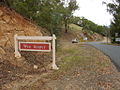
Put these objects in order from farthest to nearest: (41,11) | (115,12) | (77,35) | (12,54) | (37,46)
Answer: (77,35), (115,12), (41,11), (12,54), (37,46)

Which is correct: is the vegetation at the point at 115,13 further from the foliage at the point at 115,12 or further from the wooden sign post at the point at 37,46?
the wooden sign post at the point at 37,46

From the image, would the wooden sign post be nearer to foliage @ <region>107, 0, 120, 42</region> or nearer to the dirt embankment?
the dirt embankment

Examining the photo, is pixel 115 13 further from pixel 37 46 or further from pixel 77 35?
pixel 37 46

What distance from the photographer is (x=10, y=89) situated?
480 cm

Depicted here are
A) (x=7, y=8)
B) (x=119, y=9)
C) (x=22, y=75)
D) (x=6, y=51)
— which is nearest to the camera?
(x=22, y=75)

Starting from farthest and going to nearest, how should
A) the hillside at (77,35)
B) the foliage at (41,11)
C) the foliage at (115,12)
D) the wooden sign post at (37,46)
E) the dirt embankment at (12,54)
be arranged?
the hillside at (77,35), the foliage at (115,12), the foliage at (41,11), the wooden sign post at (37,46), the dirt embankment at (12,54)

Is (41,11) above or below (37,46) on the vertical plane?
above

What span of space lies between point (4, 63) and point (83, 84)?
11.3 ft

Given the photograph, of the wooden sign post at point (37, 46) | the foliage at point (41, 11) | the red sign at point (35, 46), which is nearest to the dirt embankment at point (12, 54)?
the wooden sign post at point (37, 46)

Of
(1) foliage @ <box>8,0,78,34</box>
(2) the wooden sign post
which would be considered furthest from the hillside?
(2) the wooden sign post

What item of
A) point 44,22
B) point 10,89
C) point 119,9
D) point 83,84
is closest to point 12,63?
point 10,89

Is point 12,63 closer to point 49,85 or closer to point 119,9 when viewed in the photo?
point 49,85

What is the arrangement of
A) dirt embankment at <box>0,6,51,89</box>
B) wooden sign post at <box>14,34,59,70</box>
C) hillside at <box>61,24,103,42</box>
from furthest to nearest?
hillside at <box>61,24,103,42</box>, wooden sign post at <box>14,34,59,70</box>, dirt embankment at <box>0,6,51,89</box>

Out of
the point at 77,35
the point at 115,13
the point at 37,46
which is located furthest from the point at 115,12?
the point at 37,46
